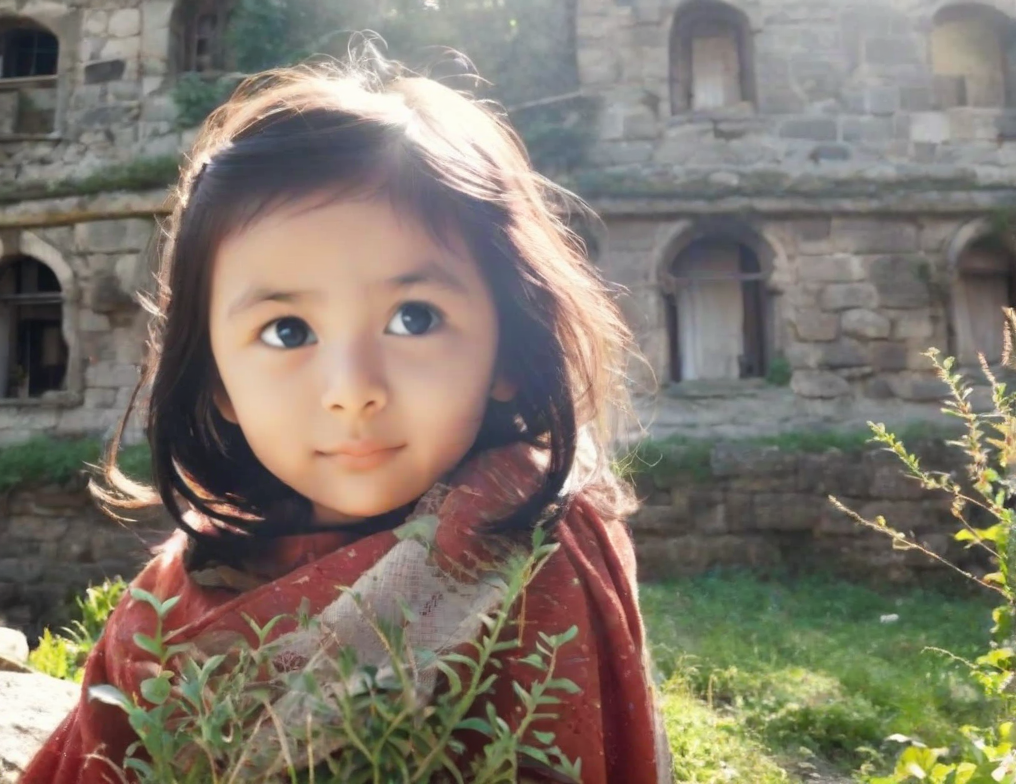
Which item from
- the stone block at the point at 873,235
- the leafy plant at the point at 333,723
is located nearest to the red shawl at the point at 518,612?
the leafy plant at the point at 333,723

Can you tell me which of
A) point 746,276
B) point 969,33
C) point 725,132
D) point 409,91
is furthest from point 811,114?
point 409,91

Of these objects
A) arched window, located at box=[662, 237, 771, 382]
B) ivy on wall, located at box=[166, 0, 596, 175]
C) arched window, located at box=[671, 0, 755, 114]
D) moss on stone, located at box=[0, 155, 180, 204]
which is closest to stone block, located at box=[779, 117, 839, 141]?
arched window, located at box=[671, 0, 755, 114]

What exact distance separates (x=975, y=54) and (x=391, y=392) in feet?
24.6

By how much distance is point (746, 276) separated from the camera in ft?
20.4

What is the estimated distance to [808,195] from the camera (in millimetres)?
6082

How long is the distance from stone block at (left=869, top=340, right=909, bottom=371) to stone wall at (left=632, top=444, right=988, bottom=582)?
72 cm

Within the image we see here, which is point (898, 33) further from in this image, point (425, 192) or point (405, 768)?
point (405, 768)

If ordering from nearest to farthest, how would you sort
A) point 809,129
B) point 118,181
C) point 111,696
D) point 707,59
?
point 111,696
point 809,129
point 118,181
point 707,59

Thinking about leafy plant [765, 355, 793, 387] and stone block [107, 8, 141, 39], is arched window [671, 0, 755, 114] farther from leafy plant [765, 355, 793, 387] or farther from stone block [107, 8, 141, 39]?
stone block [107, 8, 141, 39]

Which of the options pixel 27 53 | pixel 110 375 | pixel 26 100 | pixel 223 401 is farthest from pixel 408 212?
pixel 27 53

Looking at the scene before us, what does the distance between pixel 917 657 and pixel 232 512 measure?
12.7 feet

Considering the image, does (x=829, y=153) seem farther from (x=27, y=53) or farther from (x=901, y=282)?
(x=27, y=53)

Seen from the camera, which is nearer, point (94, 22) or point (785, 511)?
point (785, 511)

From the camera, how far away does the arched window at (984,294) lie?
6371 mm
